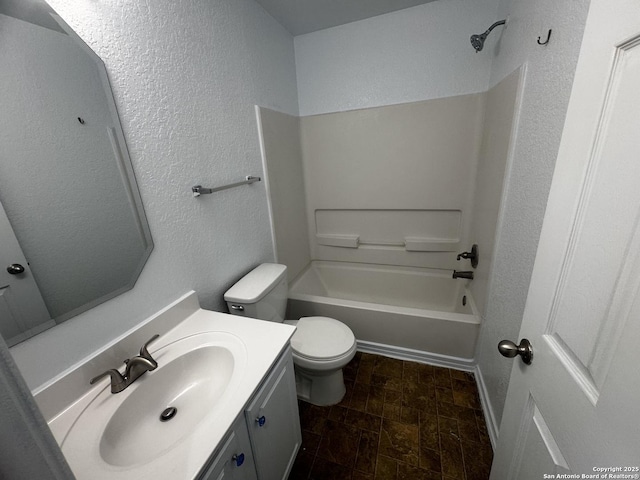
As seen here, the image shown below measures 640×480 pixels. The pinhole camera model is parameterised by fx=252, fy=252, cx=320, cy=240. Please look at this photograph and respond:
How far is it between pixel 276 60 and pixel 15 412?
210 centimetres

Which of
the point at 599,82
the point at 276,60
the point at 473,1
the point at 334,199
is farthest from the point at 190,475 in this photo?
the point at 473,1

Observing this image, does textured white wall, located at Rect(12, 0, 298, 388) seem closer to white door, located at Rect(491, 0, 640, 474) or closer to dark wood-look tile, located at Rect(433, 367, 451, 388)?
white door, located at Rect(491, 0, 640, 474)

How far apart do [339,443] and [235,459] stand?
81cm

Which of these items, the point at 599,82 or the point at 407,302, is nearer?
the point at 599,82

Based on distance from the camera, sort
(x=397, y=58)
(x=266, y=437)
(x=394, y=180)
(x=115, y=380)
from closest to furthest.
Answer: (x=115, y=380) < (x=266, y=437) < (x=397, y=58) < (x=394, y=180)

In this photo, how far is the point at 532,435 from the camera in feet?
2.03

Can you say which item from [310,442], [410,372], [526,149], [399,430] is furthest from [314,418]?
[526,149]

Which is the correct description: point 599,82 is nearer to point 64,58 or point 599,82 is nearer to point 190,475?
point 190,475

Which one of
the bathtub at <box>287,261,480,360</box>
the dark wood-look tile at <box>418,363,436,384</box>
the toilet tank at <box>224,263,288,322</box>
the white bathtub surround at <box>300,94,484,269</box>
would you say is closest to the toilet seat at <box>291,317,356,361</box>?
the toilet tank at <box>224,263,288,322</box>

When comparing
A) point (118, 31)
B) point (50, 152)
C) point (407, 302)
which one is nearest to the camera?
point (50, 152)

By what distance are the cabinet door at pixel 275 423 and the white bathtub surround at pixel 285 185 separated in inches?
39.3

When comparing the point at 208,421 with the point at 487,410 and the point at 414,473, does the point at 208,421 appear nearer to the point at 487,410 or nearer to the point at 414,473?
the point at 414,473

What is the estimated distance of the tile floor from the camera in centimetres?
119

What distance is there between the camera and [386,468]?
119 centimetres
